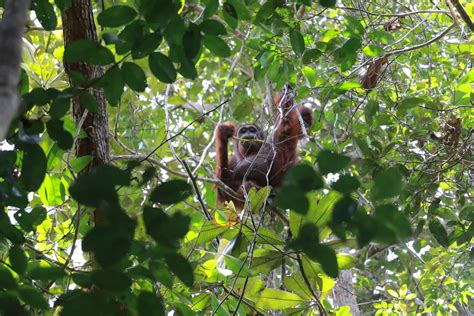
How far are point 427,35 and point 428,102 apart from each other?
1057 millimetres

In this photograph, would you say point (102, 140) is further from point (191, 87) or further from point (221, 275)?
point (191, 87)

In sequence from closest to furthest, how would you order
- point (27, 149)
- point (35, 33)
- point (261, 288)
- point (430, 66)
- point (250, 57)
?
point (27, 149) → point (261, 288) → point (35, 33) → point (430, 66) → point (250, 57)

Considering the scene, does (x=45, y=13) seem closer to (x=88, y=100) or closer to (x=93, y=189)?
(x=88, y=100)

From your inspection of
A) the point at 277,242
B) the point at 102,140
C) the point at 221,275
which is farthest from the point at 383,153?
the point at 102,140

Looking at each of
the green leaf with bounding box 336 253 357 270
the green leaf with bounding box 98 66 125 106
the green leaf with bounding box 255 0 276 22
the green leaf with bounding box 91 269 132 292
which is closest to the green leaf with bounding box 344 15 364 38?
the green leaf with bounding box 255 0 276 22

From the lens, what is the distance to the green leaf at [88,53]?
169cm

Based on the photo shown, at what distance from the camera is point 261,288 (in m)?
2.92

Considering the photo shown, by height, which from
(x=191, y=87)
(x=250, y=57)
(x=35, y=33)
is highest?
(x=35, y=33)

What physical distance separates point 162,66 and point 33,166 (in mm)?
499

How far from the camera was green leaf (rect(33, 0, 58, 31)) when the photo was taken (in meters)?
2.08

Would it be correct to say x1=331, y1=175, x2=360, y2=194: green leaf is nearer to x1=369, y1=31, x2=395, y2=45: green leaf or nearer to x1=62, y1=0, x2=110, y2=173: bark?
x1=62, y1=0, x2=110, y2=173: bark

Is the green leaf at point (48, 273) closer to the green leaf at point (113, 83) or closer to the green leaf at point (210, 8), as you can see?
the green leaf at point (113, 83)

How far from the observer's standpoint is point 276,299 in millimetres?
2826

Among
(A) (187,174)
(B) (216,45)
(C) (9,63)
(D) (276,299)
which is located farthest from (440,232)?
(C) (9,63)
